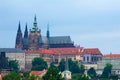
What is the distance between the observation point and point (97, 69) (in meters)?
187

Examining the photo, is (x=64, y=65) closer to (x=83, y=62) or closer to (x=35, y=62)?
(x=35, y=62)

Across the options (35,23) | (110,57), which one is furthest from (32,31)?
(110,57)

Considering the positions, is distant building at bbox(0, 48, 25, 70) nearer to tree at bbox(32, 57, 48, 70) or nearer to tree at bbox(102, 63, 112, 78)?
tree at bbox(32, 57, 48, 70)

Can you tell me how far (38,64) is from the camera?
17725 centimetres

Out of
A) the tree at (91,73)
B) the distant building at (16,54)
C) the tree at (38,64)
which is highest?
the distant building at (16,54)

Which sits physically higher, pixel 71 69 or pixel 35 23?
pixel 35 23

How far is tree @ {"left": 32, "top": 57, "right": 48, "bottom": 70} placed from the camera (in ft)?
563

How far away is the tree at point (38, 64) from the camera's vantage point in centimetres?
17170

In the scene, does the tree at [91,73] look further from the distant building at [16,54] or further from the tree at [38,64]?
the distant building at [16,54]

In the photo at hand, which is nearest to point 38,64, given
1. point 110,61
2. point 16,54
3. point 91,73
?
point 91,73

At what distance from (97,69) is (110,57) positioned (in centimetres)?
764

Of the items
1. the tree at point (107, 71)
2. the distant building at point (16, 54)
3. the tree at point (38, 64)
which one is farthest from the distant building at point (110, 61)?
the distant building at point (16, 54)

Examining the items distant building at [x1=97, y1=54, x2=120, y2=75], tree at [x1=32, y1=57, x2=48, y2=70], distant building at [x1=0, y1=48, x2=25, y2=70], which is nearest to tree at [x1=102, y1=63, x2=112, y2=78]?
distant building at [x1=97, y1=54, x2=120, y2=75]

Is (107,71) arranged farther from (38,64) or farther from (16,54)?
(16,54)
